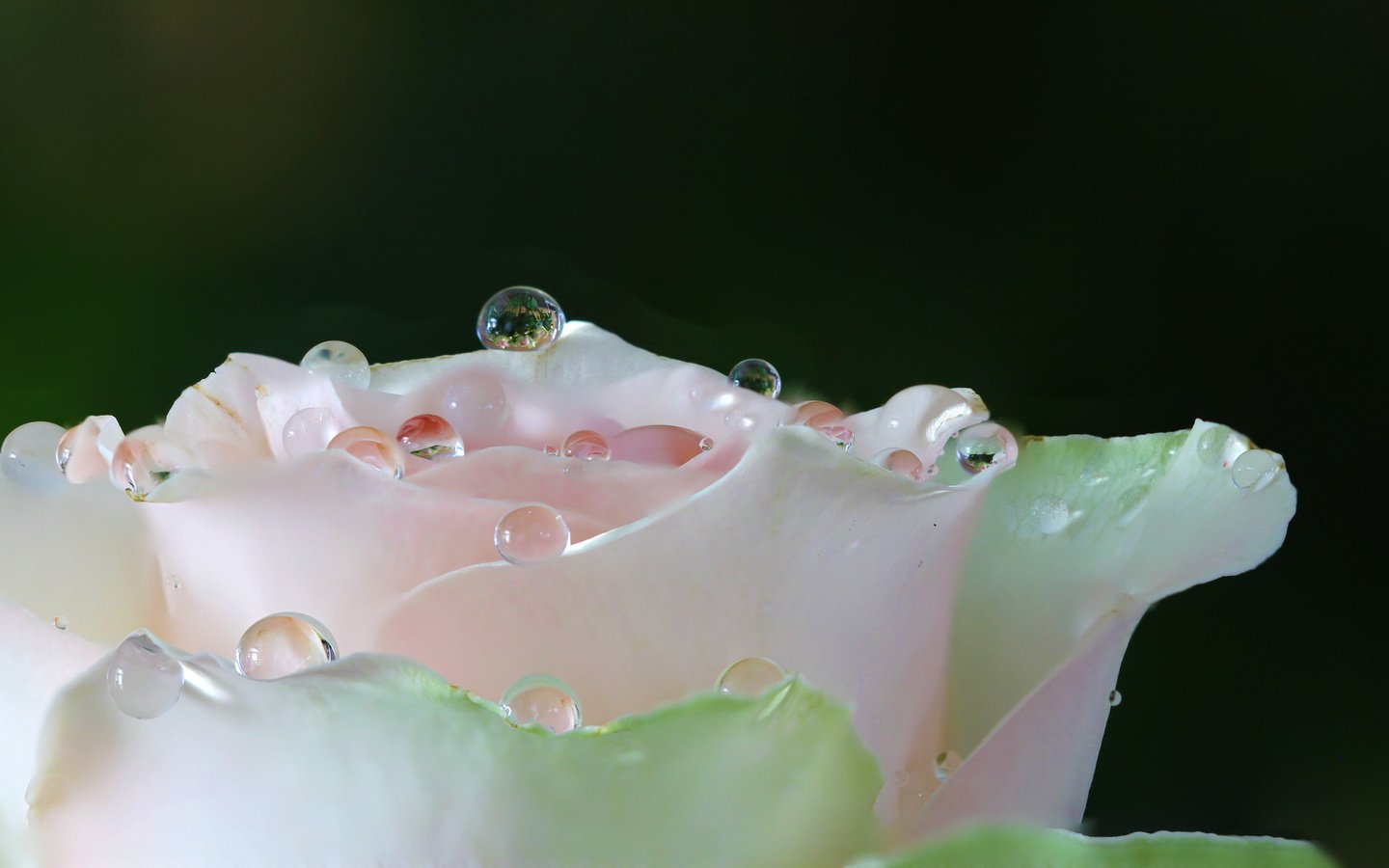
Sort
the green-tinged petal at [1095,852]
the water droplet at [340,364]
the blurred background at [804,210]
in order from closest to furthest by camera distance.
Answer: the green-tinged petal at [1095,852]
the water droplet at [340,364]
the blurred background at [804,210]

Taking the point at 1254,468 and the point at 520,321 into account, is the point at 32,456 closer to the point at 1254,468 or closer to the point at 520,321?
the point at 520,321

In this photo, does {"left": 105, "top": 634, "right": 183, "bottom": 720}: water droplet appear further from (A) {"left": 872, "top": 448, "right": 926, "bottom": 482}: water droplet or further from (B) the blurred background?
(B) the blurred background

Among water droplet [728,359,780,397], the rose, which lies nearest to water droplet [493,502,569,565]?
the rose

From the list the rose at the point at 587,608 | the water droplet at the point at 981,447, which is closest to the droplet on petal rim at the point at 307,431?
the rose at the point at 587,608

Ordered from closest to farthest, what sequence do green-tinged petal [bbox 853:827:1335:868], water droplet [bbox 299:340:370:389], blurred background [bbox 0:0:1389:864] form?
green-tinged petal [bbox 853:827:1335:868] < water droplet [bbox 299:340:370:389] < blurred background [bbox 0:0:1389:864]

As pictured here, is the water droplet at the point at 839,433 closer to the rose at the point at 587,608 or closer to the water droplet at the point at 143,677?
the rose at the point at 587,608

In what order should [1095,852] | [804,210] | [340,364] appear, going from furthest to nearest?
1. [804,210]
2. [340,364]
3. [1095,852]

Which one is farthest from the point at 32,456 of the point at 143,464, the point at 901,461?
the point at 901,461

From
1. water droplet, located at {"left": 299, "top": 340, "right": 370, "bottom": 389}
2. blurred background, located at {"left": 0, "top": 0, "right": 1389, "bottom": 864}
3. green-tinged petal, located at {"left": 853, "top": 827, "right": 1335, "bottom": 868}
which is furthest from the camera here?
blurred background, located at {"left": 0, "top": 0, "right": 1389, "bottom": 864}
